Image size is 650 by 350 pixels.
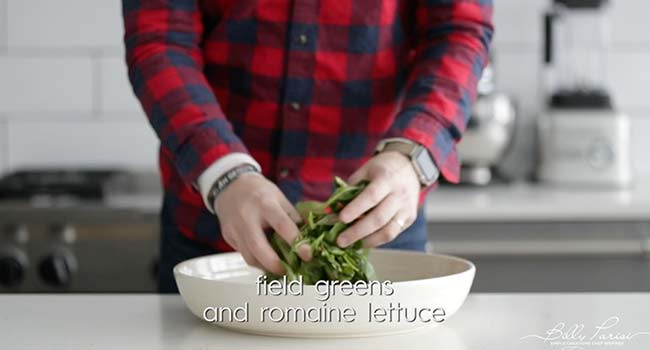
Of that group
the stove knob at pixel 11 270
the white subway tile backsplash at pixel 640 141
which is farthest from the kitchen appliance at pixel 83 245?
the white subway tile backsplash at pixel 640 141

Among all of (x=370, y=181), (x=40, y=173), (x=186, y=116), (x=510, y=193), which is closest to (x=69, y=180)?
(x=40, y=173)

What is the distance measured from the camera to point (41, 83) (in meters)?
2.51

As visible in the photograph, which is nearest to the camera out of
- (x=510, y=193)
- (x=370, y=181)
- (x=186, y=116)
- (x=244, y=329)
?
(x=244, y=329)

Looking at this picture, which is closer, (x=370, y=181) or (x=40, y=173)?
(x=370, y=181)

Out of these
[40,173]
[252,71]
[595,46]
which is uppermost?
[252,71]

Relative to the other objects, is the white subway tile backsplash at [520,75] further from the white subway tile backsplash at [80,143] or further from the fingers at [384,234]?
the fingers at [384,234]

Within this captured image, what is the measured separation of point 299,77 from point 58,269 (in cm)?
85

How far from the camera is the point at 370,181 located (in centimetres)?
109

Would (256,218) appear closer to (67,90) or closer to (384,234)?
(384,234)

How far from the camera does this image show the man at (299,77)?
1288mm

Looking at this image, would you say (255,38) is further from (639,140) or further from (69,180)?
(639,140)

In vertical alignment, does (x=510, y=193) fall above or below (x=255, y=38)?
below

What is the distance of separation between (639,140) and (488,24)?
50.6 inches

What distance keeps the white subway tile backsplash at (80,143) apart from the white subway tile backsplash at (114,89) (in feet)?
0.12
